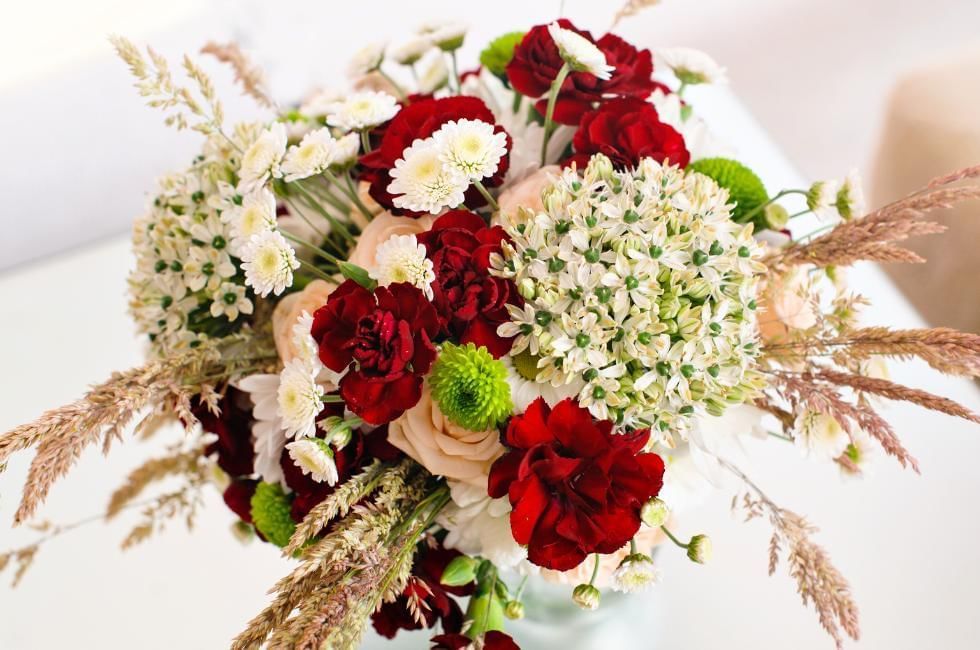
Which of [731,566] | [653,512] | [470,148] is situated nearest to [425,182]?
[470,148]

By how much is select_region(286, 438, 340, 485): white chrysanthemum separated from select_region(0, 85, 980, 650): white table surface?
31cm

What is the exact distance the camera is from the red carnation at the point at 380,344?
0.48 metres

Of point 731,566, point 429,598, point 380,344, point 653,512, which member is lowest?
point 731,566

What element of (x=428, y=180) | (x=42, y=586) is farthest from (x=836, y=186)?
(x=42, y=586)

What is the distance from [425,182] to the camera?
1.73 feet

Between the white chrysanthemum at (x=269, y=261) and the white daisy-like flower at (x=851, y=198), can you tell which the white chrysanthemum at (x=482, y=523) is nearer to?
the white chrysanthemum at (x=269, y=261)

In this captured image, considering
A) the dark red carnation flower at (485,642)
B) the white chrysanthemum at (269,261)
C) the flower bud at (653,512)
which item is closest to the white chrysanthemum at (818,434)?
the flower bud at (653,512)

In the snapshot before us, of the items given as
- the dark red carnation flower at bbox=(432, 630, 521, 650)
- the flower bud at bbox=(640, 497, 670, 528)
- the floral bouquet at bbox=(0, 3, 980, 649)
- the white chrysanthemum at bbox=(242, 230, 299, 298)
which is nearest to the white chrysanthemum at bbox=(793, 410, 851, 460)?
the floral bouquet at bbox=(0, 3, 980, 649)

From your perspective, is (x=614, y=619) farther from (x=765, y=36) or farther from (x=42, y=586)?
(x=765, y=36)

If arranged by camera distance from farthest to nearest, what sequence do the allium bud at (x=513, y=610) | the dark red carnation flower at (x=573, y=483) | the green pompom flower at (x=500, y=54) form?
the green pompom flower at (x=500, y=54), the allium bud at (x=513, y=610), the dark red carnation flower at (x=573, y=483)

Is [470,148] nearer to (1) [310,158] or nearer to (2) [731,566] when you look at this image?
(1) [310,158]

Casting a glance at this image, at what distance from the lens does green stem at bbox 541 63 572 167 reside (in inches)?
23.1

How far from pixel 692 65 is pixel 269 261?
0.37 meters

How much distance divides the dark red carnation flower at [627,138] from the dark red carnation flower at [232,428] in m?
0.31
